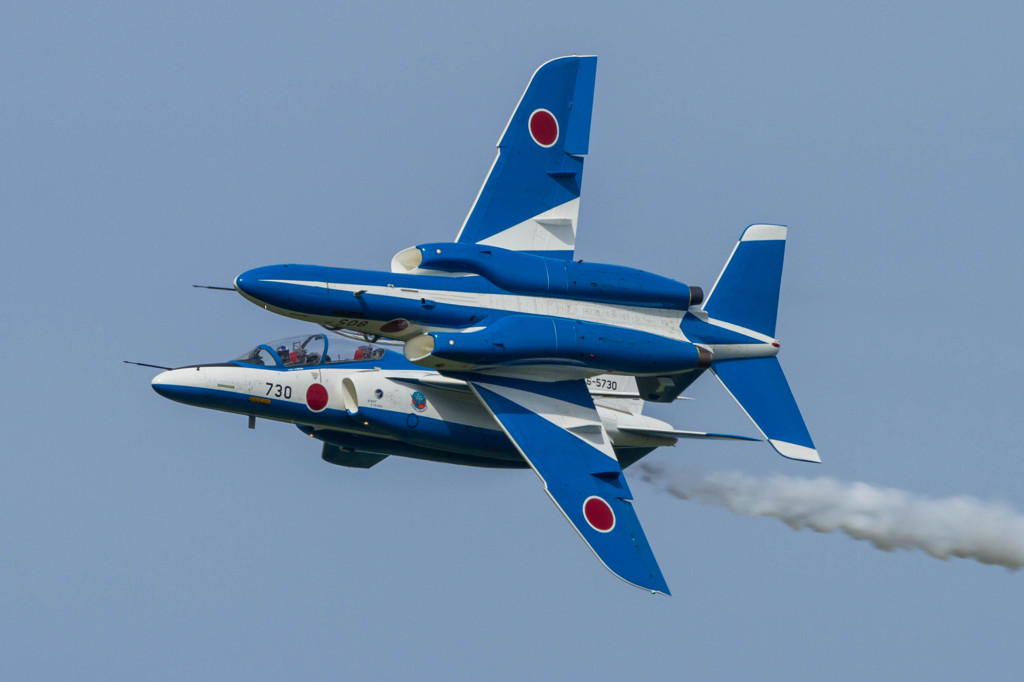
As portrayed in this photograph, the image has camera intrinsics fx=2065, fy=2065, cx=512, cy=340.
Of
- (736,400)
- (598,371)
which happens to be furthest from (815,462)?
(598,371)

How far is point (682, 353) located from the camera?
4631 centimetres

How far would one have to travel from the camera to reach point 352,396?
46969mm

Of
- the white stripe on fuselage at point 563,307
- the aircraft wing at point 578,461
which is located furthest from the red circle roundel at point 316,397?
the white stripe on fuselage at point 563,307

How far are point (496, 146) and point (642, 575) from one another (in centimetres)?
1072

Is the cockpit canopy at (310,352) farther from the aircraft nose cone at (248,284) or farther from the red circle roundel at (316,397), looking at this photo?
the aircraft nose cone at (248,284)

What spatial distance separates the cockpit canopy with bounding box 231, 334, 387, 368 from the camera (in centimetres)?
4766

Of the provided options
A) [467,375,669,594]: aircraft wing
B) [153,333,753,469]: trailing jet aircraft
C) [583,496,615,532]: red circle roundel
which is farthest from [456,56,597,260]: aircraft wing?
[583,496,615,532]: red circle roundel

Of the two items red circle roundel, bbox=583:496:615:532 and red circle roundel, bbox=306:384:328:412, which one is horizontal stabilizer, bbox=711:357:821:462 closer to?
red circle roundel, bbox=583:496:615:532

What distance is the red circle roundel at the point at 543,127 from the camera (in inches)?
1891

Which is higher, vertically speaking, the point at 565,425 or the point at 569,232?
the point at 569,232

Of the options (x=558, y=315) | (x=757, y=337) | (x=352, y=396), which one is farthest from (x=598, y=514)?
(x=352, y=396)

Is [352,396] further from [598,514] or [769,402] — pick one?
[769,402]

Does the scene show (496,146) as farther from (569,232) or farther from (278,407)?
(278,407)

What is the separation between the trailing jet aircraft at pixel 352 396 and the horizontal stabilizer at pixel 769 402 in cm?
324
